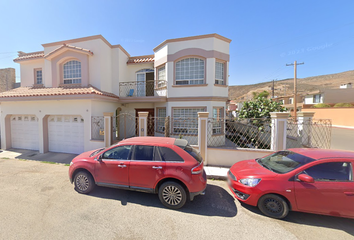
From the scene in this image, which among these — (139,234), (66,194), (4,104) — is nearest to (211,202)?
(139,234)

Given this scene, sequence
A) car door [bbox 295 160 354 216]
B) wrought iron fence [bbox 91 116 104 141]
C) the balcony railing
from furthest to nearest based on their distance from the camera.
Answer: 1. the balcony railing
2. wrought iron fence [bbox 91 116 104 141]
3. car door [bbox 295 160 354 216]

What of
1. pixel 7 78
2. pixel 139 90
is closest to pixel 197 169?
pixel 139 90

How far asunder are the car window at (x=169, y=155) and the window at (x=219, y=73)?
716 centimetres

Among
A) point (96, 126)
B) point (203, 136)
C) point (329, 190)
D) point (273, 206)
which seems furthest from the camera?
point (96, 126)

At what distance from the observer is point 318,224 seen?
3.19 m

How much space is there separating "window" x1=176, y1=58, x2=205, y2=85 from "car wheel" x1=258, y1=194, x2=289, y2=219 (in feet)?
24.4

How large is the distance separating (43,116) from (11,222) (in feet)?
24.0

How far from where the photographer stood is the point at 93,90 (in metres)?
8.20

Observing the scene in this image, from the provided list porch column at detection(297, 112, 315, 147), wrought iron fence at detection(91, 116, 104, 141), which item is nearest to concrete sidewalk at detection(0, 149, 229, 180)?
wrought iron fence at detection(91, 116, 104, 141)

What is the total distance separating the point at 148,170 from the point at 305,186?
3562 millimetres

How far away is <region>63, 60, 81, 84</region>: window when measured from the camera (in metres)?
10.0

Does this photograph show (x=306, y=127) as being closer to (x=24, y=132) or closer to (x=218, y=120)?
(x=218, y=120)

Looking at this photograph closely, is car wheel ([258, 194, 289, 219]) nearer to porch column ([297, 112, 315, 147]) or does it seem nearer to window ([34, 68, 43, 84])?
porch column ([297, 112, 315, 147])

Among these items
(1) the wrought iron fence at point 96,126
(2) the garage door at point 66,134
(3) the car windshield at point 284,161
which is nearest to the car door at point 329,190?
(3) the car windshield at point 284,161
